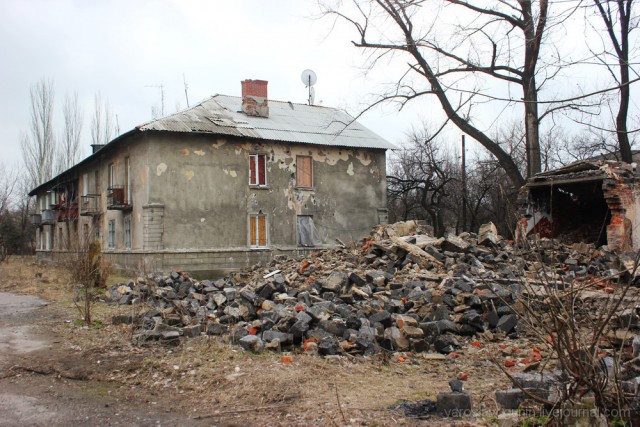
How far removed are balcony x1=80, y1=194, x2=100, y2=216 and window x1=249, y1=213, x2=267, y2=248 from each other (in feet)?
27.0

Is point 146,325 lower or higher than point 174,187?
lower

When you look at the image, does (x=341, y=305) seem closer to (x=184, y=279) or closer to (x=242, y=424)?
(x=242, y=424)

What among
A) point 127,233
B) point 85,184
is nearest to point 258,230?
point 127,233

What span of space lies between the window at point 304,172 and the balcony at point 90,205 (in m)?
9.69

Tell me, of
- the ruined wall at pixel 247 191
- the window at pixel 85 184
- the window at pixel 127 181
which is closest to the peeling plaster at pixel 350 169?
the ruined wall at pixel 247 191

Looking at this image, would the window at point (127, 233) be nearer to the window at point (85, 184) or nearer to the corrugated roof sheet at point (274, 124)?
the corrugated roof sheet at point (274, 124)

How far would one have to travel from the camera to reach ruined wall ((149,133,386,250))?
18953 mm

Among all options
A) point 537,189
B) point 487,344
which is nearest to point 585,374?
point 487,344

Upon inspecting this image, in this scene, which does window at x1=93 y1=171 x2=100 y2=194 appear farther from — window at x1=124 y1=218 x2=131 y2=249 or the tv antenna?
the tv antenna

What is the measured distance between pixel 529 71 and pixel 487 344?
1318cm

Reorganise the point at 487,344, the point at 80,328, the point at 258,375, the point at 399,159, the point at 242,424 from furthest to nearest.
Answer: the point at 399,159 → the point at 80,328 → the point at 487,344 → the point at 258,375 → the point at 242,424

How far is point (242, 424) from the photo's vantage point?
4.10 metres

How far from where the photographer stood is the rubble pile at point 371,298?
6.54 metres

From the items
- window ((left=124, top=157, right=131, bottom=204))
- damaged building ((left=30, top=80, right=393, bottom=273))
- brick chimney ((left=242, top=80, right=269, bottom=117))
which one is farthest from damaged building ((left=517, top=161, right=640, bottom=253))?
window ((left=124, top=157, right=131, bottom=204))
